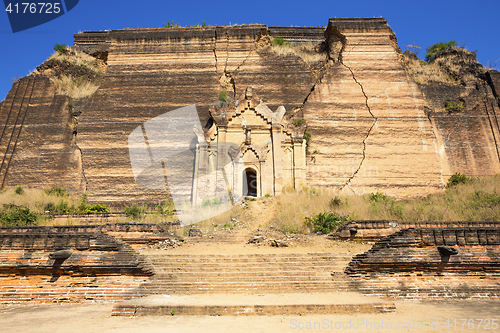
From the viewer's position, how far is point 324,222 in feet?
40.0

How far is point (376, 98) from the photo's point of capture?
20.0 m

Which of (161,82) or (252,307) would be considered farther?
(161,82)

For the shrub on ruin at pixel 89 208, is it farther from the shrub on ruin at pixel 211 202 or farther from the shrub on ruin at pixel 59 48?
the shrub on ruin at pixel 59 48

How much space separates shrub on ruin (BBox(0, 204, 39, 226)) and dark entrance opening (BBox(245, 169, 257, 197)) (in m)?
9.63

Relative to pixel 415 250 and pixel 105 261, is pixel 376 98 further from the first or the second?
pixel 105 261

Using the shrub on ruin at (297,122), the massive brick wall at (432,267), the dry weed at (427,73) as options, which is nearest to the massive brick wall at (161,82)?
the shrub on ruin at (297,122)

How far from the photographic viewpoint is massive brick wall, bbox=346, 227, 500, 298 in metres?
7.52

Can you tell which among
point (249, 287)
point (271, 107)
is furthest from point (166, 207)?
point (249, 287)

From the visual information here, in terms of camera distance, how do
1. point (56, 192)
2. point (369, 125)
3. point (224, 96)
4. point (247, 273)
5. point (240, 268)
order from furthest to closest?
point (224, 96) → point (369, 125) → point (56, 192) → point (240, 268) → point (247, 273)

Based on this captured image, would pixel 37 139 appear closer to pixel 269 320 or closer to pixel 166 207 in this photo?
pixel 166 207

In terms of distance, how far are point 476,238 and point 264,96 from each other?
14.4 metres

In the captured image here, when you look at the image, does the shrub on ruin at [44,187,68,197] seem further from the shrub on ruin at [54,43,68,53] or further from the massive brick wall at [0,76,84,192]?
the shrub on ruin at [54,43,68,53]

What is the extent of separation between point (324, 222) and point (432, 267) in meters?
4.74

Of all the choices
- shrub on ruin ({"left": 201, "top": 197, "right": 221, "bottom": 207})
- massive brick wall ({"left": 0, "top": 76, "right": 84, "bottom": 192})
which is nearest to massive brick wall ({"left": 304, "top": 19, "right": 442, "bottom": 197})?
shrub on ruin ({"left": 201, "top": 197, "right": 221, "bottom": 207})
